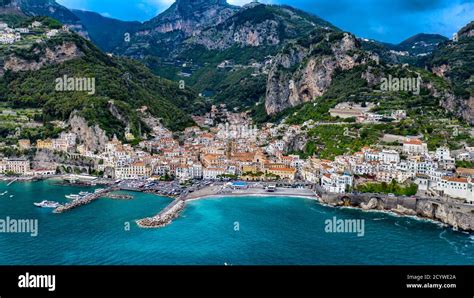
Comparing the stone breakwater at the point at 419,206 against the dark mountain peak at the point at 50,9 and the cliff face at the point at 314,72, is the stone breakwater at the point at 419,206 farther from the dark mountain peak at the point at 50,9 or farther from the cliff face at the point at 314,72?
the dark mountain peak at the point at 50,9

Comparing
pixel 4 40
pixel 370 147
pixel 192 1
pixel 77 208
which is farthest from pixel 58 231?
pixel 192 1

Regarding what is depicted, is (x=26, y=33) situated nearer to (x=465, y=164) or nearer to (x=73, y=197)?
(x=73, y=197)

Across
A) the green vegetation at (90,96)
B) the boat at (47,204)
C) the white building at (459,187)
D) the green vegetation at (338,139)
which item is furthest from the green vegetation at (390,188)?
the green vegetation at (90,96)

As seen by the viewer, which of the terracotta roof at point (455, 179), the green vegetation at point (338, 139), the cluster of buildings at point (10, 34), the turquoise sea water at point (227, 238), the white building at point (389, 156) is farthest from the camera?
the cluster of buildings at point (10, 34)

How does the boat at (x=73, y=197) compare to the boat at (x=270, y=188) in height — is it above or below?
below

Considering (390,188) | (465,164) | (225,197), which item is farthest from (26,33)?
(465,164)

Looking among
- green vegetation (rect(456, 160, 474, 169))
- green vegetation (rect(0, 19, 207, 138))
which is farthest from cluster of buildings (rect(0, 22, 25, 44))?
green vegetation (rect(456, 160, 474, 169))

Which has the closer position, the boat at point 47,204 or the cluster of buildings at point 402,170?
the cluster of buildings at point 402,170
